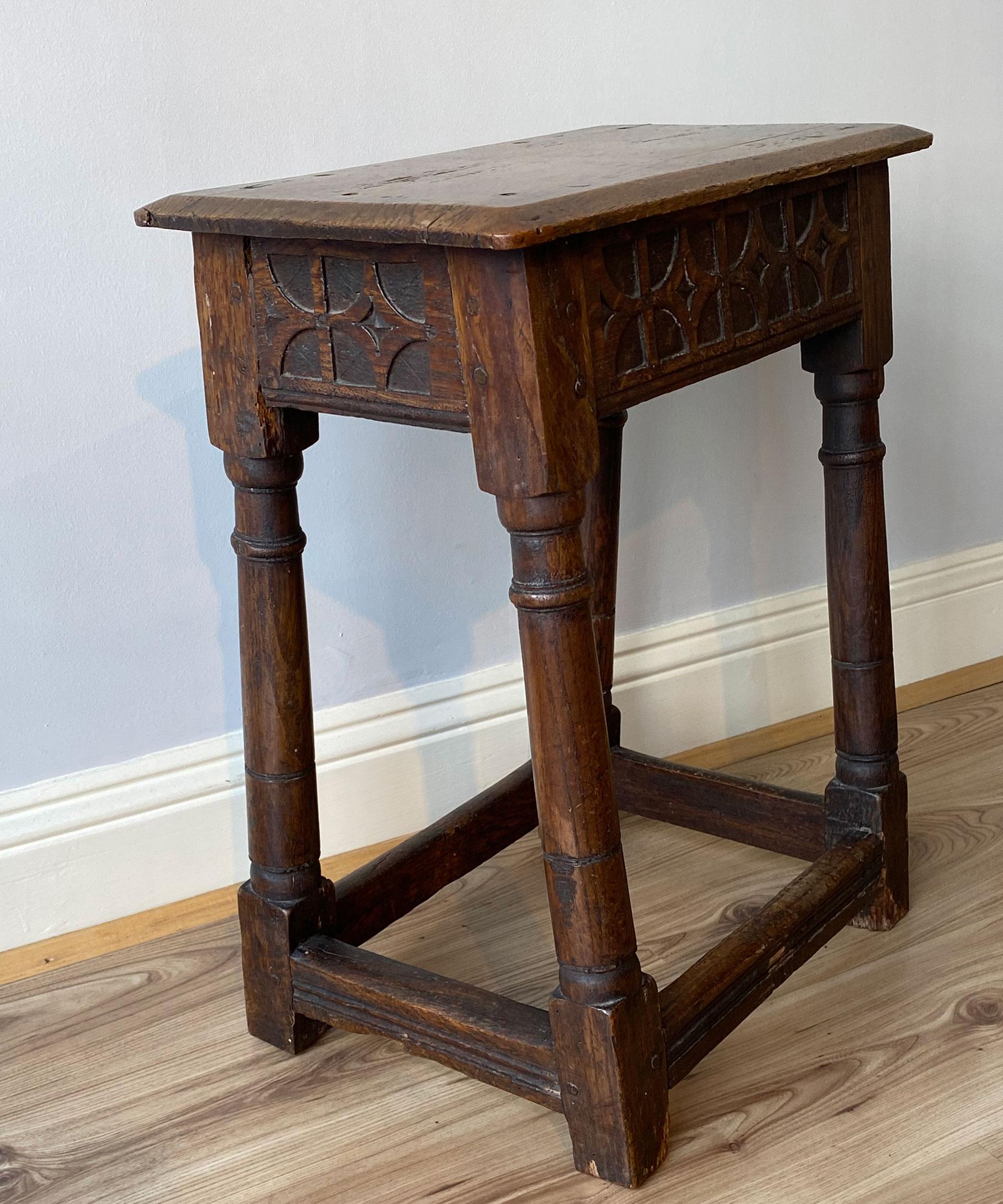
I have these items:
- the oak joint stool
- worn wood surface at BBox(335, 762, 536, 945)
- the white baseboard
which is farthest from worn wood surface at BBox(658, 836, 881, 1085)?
the white baseboard

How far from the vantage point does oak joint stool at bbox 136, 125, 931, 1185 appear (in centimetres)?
91

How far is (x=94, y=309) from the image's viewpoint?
1337 millimetres

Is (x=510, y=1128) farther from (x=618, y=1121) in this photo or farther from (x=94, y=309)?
(x=94, y=309)

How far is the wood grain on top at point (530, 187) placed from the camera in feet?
2.82

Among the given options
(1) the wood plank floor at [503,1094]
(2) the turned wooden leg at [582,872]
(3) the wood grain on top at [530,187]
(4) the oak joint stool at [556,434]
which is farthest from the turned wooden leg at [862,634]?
(2) the turned wooden leg at [582,872]

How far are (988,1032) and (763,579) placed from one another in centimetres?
71

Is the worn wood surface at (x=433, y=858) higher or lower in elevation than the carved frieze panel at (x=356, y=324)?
lower

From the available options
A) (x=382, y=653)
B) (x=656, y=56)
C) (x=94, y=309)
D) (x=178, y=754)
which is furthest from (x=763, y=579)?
(x=94, y=309)

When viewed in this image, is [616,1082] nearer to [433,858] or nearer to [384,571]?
[433,858]

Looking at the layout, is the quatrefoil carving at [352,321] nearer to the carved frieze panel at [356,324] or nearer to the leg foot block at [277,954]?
the carved frieze panel at [356,324]

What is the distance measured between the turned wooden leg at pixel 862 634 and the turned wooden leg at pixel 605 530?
0.79ft

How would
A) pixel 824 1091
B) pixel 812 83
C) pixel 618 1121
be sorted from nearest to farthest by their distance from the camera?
pixel 618 1121 → pixel 824 1091 → pixel 812 83

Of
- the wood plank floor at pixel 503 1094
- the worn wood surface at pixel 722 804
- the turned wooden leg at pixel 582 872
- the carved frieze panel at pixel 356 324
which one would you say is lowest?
the wood plank floor at pixel 503 1094

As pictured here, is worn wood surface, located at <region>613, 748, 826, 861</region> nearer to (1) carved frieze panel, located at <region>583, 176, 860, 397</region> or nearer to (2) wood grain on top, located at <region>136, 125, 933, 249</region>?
(1) carved frieze panel, located at <region>583, 176, 860, 397</region>
